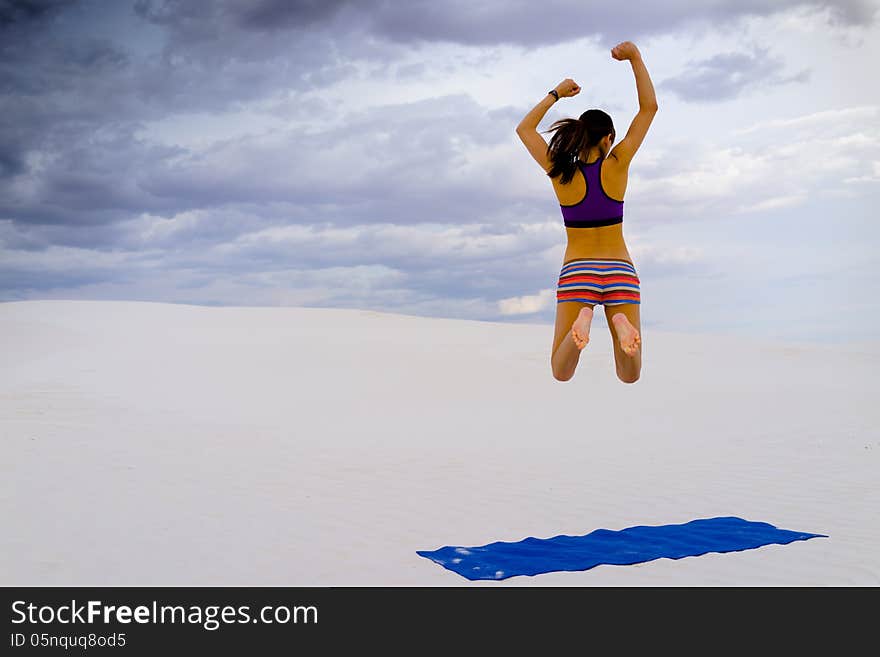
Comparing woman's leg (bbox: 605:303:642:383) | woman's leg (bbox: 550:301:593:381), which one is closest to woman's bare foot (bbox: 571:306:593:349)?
woman's leg (bbox: 550:301:593:381)

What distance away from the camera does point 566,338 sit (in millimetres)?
5301

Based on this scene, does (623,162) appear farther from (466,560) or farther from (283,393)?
(283,393)

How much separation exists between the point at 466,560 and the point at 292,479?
3569 millimetres

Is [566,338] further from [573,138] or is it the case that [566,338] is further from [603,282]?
[573,138]

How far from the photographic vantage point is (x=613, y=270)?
17.0ft

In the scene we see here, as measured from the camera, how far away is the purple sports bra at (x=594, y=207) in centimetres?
505

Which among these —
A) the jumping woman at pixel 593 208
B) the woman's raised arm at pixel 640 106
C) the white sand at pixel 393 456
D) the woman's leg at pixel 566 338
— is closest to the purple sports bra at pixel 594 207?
the jumping woman at pixel 593 208

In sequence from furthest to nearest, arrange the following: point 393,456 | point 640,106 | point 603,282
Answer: point 393,456 < point 603,282 < point 640,106

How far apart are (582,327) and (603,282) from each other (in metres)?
0.30

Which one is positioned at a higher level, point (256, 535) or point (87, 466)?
point (87, 466)

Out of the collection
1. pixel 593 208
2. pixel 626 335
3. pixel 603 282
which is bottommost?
pixel 626 335

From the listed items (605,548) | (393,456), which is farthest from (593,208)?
(393,456)

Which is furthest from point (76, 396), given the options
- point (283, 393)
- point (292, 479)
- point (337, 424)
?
point (292, 479)

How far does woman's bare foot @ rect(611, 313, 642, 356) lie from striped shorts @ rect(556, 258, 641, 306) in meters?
0.10
